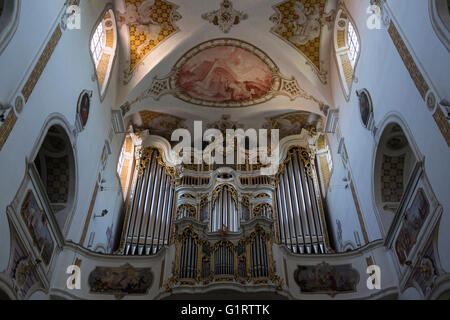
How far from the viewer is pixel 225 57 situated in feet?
56.5

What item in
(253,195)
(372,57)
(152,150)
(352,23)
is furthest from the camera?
(152,150)

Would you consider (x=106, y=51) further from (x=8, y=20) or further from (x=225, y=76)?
(x=8, y=20)

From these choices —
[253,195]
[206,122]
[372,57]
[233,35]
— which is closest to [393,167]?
[372,57]

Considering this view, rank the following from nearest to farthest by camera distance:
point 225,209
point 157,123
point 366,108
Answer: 1. point 366,108
2. point 225,209
3. point 157,123

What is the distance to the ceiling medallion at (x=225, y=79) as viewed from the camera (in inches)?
665

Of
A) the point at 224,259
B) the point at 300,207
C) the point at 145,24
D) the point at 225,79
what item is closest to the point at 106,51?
the point at 145,24

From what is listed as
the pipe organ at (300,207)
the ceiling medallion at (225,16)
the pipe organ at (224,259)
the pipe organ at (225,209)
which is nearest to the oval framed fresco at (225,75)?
the ceiling medallion at (225,16)

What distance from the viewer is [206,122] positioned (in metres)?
19.2

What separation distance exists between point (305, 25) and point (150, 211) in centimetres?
860

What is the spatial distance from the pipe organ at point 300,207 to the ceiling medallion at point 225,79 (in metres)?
2.69

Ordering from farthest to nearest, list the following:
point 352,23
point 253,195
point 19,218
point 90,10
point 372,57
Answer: point 253,195
point 352,23
point 90,10
point 372,57
point 19,218

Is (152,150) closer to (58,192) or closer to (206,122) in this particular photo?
(206,122)

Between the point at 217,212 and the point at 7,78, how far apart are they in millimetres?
8598

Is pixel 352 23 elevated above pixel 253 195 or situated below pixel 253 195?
above
